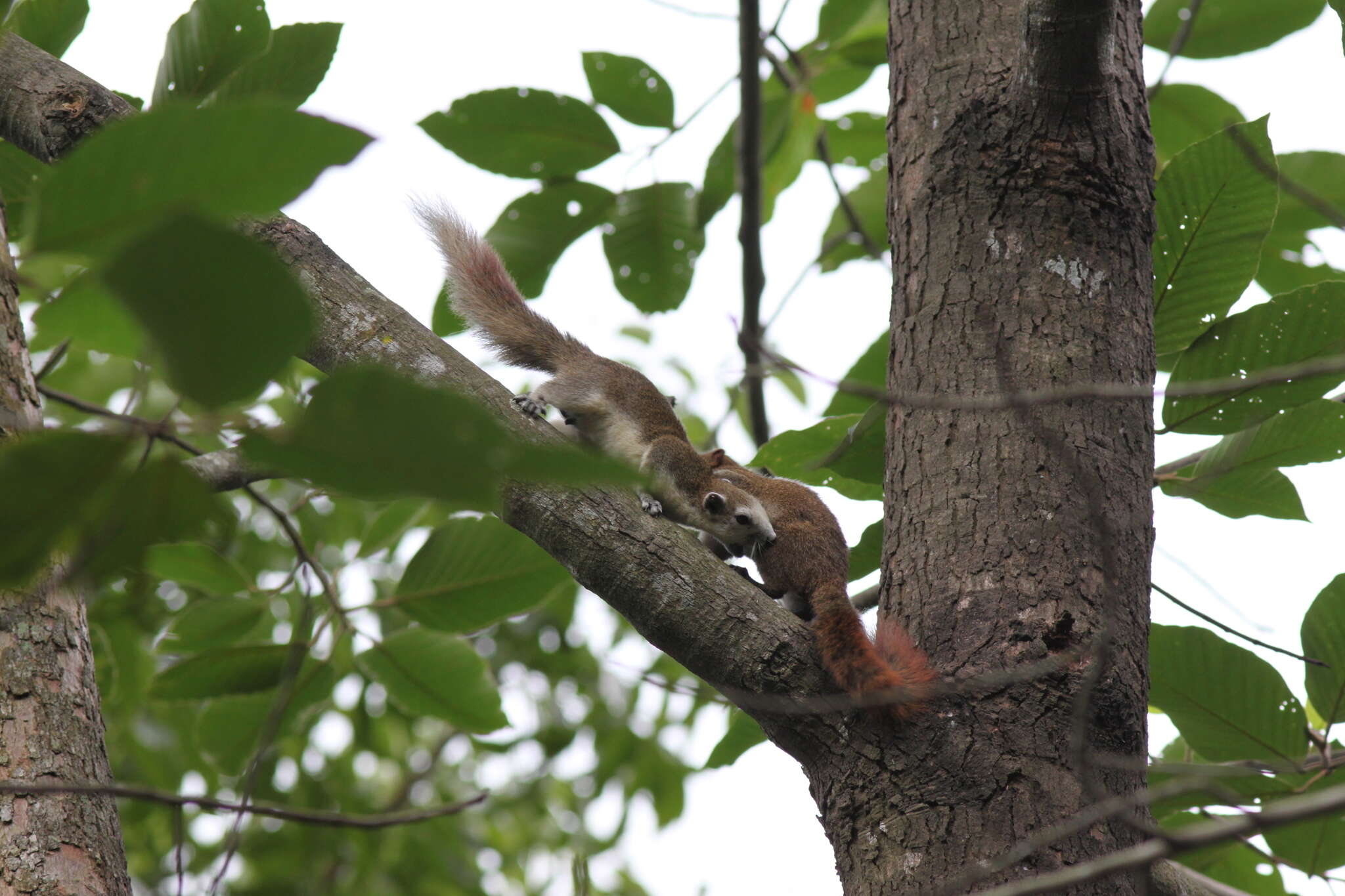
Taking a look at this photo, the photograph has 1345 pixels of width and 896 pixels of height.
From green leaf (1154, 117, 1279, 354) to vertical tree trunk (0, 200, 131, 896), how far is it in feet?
7.18

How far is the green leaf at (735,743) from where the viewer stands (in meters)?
2.75

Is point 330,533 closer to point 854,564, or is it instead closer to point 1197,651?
point 854,564

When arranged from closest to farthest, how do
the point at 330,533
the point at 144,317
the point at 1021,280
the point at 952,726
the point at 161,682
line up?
the point at 144,317 < the point at 952,726 < the point at 1021,280 < the point at 161,682 < the point at 330,533

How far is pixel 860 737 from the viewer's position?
6.37 ft

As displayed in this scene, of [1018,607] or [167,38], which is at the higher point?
[1018,607]

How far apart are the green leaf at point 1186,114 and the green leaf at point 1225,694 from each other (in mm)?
1378

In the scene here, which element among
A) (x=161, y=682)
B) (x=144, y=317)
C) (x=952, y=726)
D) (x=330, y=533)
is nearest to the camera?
(x=144, y=317)

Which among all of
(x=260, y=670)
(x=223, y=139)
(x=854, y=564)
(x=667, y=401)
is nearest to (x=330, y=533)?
(x=667, y=401)

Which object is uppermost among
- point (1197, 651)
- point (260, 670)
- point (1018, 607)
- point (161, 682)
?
point (1197, 651)

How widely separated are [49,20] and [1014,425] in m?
2.10

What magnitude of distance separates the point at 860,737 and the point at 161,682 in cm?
180

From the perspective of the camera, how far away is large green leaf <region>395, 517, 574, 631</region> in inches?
108

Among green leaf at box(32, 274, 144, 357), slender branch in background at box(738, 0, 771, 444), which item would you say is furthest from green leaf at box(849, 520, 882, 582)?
green leaf at box(32, 274, 144, 357)

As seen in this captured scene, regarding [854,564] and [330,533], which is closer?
[854,564]
